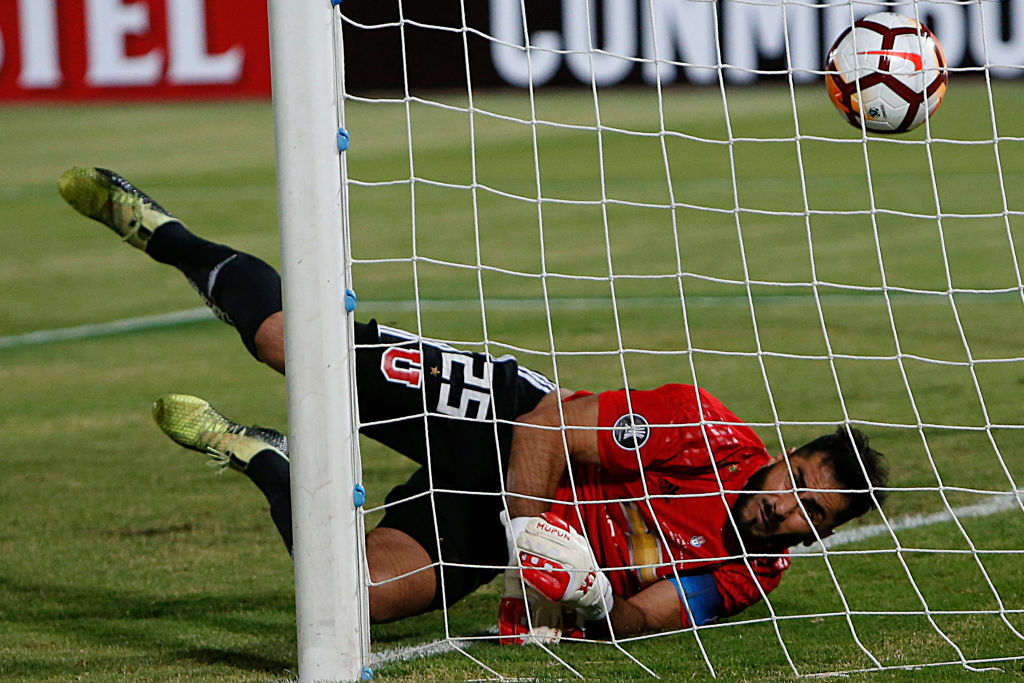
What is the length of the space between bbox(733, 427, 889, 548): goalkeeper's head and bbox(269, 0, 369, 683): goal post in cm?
116

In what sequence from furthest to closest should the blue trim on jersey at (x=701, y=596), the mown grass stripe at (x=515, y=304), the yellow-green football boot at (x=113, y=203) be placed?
the mown grass stripe at (x=515, y=304)
the yellow-green football boot at (x=113, y=203)
the blue trim on jersey at (x=701, y=596)

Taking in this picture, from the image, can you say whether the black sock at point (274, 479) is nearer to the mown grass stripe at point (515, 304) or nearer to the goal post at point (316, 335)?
the goal post at point (316, 335)

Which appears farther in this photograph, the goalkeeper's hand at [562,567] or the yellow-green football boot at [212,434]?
the yellow-green football boot at [212,434]

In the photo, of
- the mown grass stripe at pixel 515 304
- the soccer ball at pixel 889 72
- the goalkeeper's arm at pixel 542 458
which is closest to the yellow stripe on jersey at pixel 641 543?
the goalkeeper's arm at pixel 542 458

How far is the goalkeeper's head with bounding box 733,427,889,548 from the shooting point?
366cm

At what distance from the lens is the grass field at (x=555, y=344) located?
3666 millimetres

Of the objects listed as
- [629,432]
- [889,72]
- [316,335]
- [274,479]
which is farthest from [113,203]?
[889,72]

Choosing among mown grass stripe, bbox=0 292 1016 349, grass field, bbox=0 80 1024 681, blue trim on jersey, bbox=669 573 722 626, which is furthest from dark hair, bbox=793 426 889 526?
mown grass stripe, bbox=0 292 1016 349

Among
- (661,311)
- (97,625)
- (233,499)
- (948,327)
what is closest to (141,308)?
(661,311)

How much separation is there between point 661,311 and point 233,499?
14.6ft

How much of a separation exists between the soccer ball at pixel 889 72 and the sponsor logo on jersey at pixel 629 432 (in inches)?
49.5

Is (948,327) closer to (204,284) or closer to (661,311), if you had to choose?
(661,311)

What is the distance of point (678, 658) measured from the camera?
343 centimetres

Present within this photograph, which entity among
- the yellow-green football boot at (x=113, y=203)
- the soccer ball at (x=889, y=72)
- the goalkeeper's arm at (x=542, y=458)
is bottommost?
the goalkeeper's arm at (x=542, y=458)
